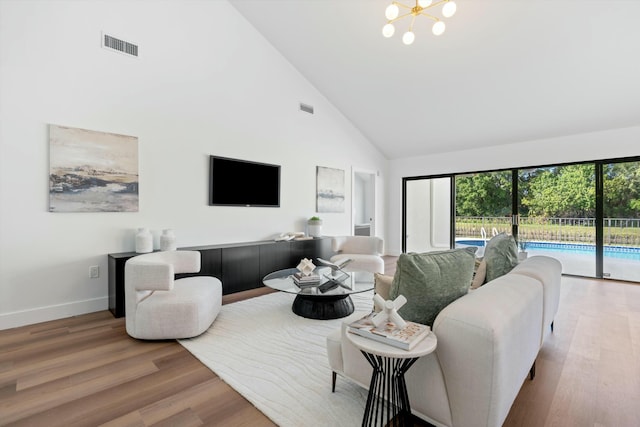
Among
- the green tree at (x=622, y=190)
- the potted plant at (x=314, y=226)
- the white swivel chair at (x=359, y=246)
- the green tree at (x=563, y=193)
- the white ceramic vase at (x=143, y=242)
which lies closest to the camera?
the white ceramic vase at (x=143, y=242)

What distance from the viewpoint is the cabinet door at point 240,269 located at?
3866 mm

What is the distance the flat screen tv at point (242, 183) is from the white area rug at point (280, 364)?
173 cm

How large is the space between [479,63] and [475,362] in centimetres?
437

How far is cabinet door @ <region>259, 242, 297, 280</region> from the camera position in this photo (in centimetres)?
433

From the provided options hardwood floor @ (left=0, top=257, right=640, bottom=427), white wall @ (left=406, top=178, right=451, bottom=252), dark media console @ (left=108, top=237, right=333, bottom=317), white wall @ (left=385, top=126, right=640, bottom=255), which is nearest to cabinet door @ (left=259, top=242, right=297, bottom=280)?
dark media console @ (left=108, top=237, right=333, bottom=317)

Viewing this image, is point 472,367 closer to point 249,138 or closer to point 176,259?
point 176,259

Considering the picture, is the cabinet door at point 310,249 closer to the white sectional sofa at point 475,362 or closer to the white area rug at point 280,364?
the white area rug at point 280,364

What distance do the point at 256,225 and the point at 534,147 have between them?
524 centimetres

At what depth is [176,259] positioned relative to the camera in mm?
3020

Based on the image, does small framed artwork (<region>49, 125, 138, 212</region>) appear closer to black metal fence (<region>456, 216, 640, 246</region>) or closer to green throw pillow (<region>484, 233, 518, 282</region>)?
green throw pillow (<region>484, 233, 518, 282</region>)

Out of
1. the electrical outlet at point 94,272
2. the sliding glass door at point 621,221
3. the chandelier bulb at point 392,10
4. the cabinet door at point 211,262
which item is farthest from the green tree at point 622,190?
the electrical outlet at point 94,272

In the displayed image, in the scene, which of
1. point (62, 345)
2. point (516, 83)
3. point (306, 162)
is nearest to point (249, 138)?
point (306, 162)

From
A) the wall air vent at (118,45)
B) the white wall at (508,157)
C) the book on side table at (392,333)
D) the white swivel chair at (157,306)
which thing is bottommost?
the white swivel chair at (157,306)

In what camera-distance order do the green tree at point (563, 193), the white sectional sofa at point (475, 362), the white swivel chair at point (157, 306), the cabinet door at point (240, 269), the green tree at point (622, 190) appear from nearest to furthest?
the white sectional sofa at point (475, 362) → the white swivel chair at point (157, 306) → the cabinet door at point (240, 269) → the green tree at point (622, 190) → the green tree at point (563, 193)
